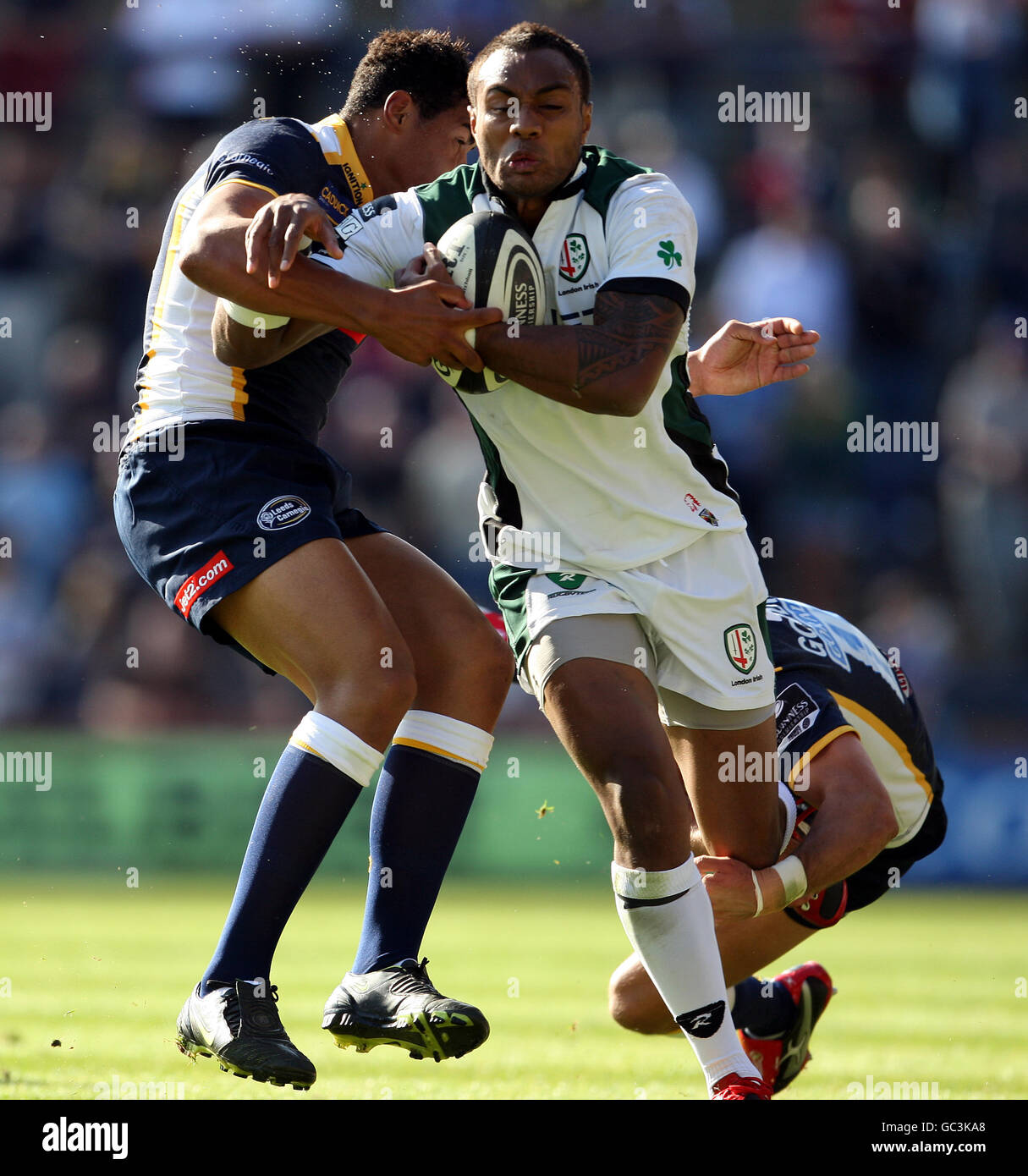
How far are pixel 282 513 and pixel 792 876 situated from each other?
1713mm

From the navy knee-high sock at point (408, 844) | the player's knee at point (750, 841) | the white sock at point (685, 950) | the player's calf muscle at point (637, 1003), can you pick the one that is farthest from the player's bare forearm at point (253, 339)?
the player's calf muscle at point (637, 1003)

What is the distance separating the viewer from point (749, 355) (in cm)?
491

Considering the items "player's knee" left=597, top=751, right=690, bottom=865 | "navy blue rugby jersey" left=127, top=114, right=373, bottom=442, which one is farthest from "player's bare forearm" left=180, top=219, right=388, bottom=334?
"player's knee" left=597, top=751, right=690, bottom=865

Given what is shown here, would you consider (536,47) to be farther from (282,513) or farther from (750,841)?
(750,841)

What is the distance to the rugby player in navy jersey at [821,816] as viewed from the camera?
4.60 m

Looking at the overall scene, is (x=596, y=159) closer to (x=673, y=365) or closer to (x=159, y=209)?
(x=673, y=365)

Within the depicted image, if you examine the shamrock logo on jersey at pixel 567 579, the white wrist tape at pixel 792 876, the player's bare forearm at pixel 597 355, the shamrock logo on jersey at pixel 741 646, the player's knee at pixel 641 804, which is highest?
the player's bare forearm at pixel 597 355

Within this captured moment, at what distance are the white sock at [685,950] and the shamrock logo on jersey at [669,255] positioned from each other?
1.48 m

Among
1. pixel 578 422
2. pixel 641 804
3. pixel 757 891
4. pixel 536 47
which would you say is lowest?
pixel 757 891

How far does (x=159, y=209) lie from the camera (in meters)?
13.3

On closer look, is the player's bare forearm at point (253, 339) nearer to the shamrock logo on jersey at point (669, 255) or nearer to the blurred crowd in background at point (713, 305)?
the shamrock logo on jersey at point (669, 255)

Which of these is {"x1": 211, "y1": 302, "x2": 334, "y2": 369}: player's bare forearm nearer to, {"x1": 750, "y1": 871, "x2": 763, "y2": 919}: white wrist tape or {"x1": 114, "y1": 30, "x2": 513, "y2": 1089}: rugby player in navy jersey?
{"x1": 114, "y1": 30, "x2": 513, "y2": 1089}: rugby player in navy jersey

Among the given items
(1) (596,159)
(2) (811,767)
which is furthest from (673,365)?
(2) (811,767)

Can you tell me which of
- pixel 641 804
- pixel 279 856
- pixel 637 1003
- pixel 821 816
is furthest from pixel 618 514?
pixel 637 1003
